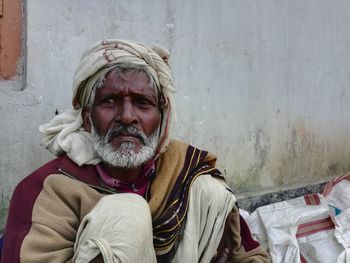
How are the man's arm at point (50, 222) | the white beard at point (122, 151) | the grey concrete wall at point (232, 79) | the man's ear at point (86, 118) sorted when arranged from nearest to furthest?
the man's arm at point (50, 222) → the white beard at point (122, 151) → the man's ear at point (86, 118) → the grey concrete wall at point (232, 79)

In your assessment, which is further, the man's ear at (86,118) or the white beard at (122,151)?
the man's ear at (86,118)

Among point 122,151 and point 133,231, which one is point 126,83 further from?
point 133,231

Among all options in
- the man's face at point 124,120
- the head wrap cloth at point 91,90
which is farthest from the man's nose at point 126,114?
the head wrap cloth at point 91,90

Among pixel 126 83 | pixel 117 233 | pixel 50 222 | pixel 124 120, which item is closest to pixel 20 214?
pixel 50 222

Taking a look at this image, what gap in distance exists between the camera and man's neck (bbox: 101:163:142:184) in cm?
184

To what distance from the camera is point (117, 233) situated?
4.30ft

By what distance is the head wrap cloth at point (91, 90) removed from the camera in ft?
5.95

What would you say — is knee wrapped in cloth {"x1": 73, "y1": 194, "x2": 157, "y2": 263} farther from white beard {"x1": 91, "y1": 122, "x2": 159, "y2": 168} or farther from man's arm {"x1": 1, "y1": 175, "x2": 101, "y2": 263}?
white beard {"x1": 91, "y1": 122, "x2": 159, "y2": 168}

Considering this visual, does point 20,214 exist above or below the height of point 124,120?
below

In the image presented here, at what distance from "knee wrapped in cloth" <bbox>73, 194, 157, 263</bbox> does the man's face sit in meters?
0.35

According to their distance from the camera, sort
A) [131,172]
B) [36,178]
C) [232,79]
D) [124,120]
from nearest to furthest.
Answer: [36,178] → [124,120] → [131,172] → [232,79]

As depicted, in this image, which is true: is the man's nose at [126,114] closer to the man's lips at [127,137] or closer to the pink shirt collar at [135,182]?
the man's lips at [127,137]

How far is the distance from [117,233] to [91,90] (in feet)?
2.61

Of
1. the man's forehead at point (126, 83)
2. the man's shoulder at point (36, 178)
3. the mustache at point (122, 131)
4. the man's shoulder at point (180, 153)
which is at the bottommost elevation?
the man's shoulder at point (36, 178)
